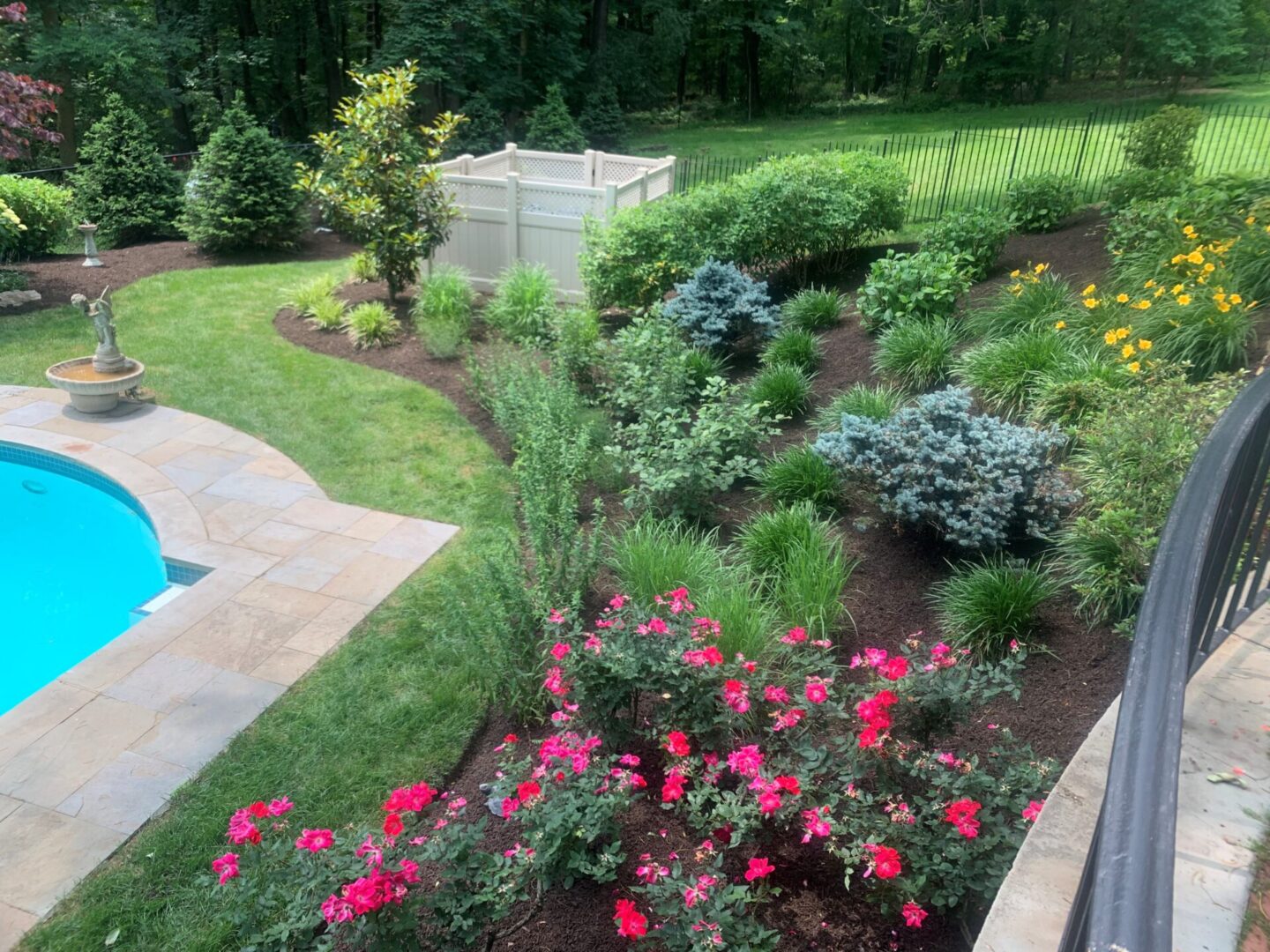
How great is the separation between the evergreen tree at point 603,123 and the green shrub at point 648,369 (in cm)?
1574

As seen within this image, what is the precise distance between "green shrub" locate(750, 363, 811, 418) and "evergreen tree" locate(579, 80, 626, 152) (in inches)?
656

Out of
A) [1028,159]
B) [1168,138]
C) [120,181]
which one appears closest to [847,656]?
[1168,138]

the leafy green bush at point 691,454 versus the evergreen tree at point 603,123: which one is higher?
the evergreen tree at point 603,123

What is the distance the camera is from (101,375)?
7605 mm

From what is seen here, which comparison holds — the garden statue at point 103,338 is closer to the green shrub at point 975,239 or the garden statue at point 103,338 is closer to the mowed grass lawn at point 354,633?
the mowed grass lawn at point 354,633

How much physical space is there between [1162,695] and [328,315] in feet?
30.3

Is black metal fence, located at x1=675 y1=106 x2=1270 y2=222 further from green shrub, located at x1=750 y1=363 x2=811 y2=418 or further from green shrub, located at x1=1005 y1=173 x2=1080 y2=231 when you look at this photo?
green shrub, located at x1=750 y1=363 x2=811 y2=418

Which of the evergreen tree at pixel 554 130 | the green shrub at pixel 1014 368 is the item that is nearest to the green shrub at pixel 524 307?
the green shrub at pixel 1014 368

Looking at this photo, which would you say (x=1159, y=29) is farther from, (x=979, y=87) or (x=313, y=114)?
(x=313, y=114)

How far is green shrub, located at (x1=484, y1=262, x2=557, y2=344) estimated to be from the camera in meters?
8.50

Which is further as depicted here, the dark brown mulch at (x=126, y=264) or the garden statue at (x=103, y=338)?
the dark brown mulch at (x=126, y=264)

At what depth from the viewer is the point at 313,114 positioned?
26172mm

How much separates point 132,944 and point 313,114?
1072 inches

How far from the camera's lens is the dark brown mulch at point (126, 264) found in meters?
10.4
